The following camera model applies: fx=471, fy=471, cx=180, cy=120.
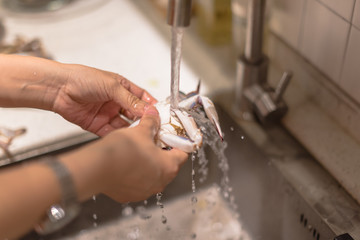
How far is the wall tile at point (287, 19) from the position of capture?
86 centimetres

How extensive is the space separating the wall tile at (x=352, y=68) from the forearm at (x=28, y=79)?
447mm

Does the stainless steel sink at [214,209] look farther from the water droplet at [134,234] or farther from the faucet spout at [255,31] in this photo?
the faucet spout at [255,31]

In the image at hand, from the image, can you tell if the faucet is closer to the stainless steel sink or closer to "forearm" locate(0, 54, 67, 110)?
the stainless steel sink

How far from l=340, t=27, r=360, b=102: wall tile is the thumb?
33cm

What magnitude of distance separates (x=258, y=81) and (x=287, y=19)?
143 mm

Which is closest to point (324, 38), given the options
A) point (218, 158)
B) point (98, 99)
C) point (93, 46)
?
point (218, 158)

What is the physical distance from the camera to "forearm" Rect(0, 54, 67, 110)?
2.29ft

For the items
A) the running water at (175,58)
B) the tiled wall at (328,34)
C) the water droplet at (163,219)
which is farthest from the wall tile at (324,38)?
the water droplet at (163,219)

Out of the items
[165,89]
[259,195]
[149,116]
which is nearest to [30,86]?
[149,116]

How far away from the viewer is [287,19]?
0.89 m

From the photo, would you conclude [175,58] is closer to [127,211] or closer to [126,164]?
[126,164]

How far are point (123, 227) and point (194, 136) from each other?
1.07 ft

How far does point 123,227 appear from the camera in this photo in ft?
2.95

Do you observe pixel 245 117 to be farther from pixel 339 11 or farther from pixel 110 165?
pixel 110 165
